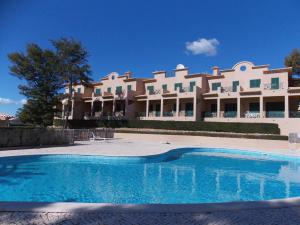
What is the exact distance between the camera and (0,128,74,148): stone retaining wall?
14.7m

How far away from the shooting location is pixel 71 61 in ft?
110

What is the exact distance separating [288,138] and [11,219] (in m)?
22.6

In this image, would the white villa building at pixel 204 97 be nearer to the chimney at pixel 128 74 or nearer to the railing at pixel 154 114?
the railing at pixel 154 114

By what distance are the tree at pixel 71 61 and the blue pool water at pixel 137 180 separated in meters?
22.6

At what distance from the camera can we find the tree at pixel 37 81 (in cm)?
2972

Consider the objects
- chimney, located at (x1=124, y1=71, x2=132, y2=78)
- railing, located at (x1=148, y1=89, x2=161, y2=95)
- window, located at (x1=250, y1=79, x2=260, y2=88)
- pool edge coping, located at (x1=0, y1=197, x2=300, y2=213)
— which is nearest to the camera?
pool edge coping, located at (x1=0, y1=197, x2=300, y2=213)

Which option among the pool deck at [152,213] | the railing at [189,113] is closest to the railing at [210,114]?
the railing at [189,113]

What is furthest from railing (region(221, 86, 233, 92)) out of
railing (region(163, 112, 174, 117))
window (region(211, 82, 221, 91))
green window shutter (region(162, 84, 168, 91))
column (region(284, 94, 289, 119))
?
green window shutter (region(162, 84, 168, 91))

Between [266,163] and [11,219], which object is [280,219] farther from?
[266,163]

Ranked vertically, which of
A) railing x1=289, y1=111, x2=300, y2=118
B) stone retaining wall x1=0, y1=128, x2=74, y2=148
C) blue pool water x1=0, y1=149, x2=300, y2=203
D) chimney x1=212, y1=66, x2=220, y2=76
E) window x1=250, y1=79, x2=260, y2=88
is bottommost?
blue pool water x1=0, y1=149, x2=300, y2=203

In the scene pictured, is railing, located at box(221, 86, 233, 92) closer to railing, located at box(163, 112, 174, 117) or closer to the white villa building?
the white villa building

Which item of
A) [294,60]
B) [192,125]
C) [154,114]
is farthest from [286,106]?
[154,114]

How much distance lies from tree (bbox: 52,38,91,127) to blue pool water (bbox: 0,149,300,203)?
2264 cm

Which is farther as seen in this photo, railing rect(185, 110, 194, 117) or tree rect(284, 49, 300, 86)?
tree rect(284, 49, 300, 86)
